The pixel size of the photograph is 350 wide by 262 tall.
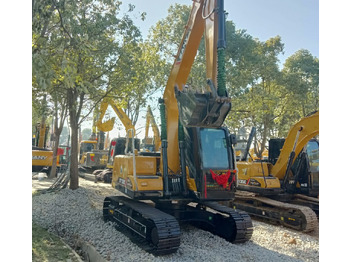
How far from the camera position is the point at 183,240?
5969mm

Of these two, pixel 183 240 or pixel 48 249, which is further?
pixel 183 240

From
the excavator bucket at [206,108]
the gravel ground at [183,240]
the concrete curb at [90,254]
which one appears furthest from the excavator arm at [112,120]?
the excavator bucket at [206,108]

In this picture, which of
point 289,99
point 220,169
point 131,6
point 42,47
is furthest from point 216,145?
point 289,99

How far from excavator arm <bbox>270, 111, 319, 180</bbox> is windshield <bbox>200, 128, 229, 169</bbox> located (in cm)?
298

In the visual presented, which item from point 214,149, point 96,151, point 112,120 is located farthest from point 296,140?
point 96,151

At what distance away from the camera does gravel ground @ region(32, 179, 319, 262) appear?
16.8ft

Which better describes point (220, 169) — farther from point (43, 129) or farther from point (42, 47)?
point (43, 129)

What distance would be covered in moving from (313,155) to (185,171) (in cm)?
459

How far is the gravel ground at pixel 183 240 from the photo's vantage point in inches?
202

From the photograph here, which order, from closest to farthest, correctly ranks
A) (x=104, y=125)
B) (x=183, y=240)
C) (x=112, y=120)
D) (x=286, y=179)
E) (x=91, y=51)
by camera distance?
(x=183, y=240), (x=91, y=51), (x=286, y=179), (x=104, y=125), (x=112, y=120)

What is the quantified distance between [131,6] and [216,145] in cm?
616

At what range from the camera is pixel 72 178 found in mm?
10828

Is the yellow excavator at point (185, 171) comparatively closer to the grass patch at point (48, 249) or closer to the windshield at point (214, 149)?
the windshield at point (214, 149)

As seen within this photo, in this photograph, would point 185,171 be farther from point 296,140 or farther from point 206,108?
point 296,140
